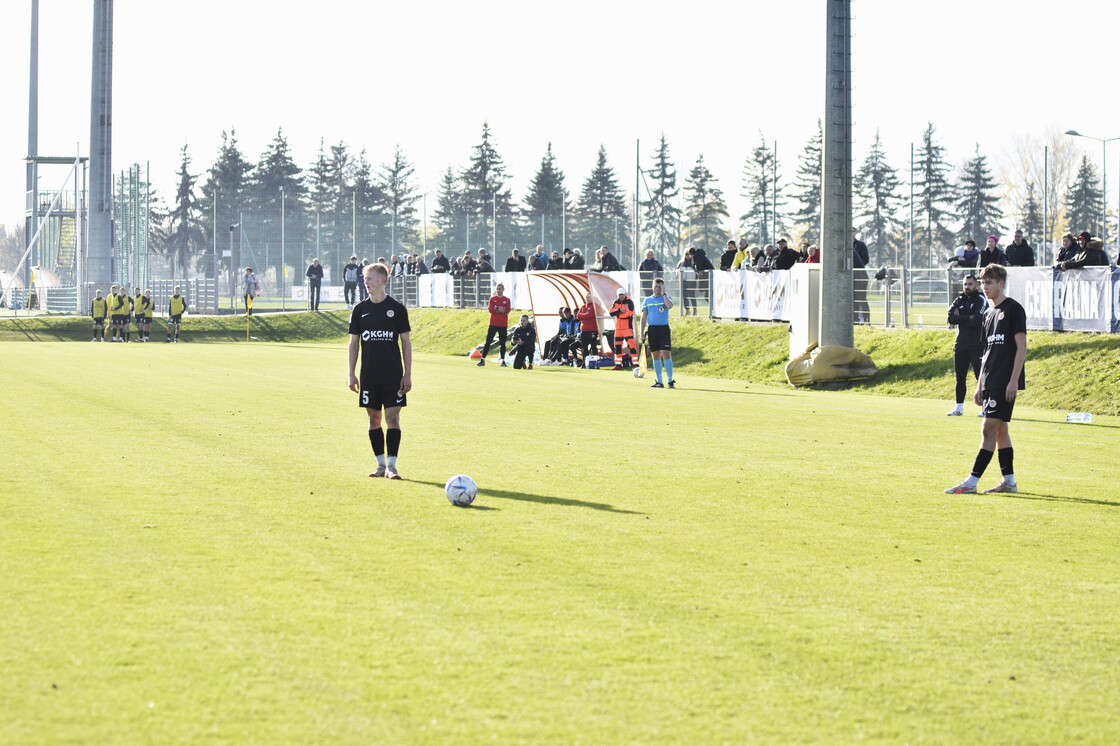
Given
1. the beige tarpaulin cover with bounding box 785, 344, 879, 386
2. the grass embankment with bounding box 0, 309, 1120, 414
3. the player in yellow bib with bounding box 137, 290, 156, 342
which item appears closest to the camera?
the grass embankment with bounding box 0, 309, 1120, 414

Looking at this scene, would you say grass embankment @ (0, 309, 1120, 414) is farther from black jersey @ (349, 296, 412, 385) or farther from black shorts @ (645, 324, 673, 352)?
black jersey @ (349, 296, 412, 385)

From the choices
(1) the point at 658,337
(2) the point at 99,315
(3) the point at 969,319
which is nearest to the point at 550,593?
(3) the point at 969,319

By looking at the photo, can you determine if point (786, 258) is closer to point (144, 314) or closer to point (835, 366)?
point (835, 366)

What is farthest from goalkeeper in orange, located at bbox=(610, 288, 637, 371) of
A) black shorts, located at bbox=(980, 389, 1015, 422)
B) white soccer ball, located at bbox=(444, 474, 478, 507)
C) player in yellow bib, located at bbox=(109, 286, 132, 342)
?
player in yellow bib, located at bbox=(109, 286, 132, 342)

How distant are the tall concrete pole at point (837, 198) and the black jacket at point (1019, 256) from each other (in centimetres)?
335

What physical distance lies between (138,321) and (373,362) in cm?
3902

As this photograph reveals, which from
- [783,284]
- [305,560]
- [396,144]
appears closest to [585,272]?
[783,284]

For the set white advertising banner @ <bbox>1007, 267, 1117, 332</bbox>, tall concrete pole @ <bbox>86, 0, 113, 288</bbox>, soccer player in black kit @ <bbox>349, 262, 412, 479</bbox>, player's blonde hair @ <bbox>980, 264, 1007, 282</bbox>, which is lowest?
soccer player in black kit @ <bbox>349, 262, 412, 479</bbox>

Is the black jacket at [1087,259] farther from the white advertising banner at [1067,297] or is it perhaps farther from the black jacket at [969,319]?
the black jacket at [969,319]

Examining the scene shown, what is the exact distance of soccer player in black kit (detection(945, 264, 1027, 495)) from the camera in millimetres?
10477

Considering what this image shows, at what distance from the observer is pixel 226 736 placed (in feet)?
14.5

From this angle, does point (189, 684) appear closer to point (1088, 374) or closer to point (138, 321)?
point (1088, 374)

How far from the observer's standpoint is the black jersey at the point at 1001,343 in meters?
10.5

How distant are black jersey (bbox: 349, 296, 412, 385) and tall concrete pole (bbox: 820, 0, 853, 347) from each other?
630 inches
